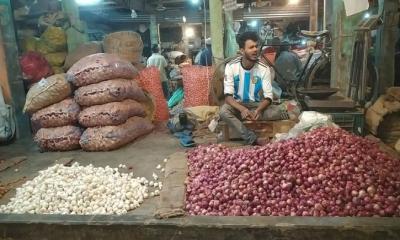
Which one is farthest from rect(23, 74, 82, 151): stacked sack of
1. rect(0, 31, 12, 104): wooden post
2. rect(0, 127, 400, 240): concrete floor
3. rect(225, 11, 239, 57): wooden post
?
rect(225, 11, 239, 57): wooden post

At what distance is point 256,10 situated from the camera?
15.5 meters

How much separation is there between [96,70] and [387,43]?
499 cm

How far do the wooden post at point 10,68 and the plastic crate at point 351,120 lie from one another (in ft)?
18.3

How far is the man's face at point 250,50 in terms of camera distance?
4.93 meters

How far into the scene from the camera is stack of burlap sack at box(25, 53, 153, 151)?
509 cm

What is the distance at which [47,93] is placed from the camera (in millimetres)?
5191

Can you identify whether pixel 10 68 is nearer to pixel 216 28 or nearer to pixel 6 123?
pixel 6 123

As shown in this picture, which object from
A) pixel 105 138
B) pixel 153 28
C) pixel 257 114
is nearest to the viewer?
pixel 257 114

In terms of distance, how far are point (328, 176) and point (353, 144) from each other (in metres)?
0.67

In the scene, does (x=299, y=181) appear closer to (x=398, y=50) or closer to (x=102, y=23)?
(x=398, y=50)

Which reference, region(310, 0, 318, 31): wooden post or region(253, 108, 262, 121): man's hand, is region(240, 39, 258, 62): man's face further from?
region(310, 0, 318, 31): wooden post

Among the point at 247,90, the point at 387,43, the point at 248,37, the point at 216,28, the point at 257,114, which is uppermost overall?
the point at 216,28

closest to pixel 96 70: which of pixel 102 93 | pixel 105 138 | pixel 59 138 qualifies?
pixel 102 93

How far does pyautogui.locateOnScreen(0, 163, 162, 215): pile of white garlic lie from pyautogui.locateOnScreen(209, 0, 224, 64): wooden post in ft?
13.0
